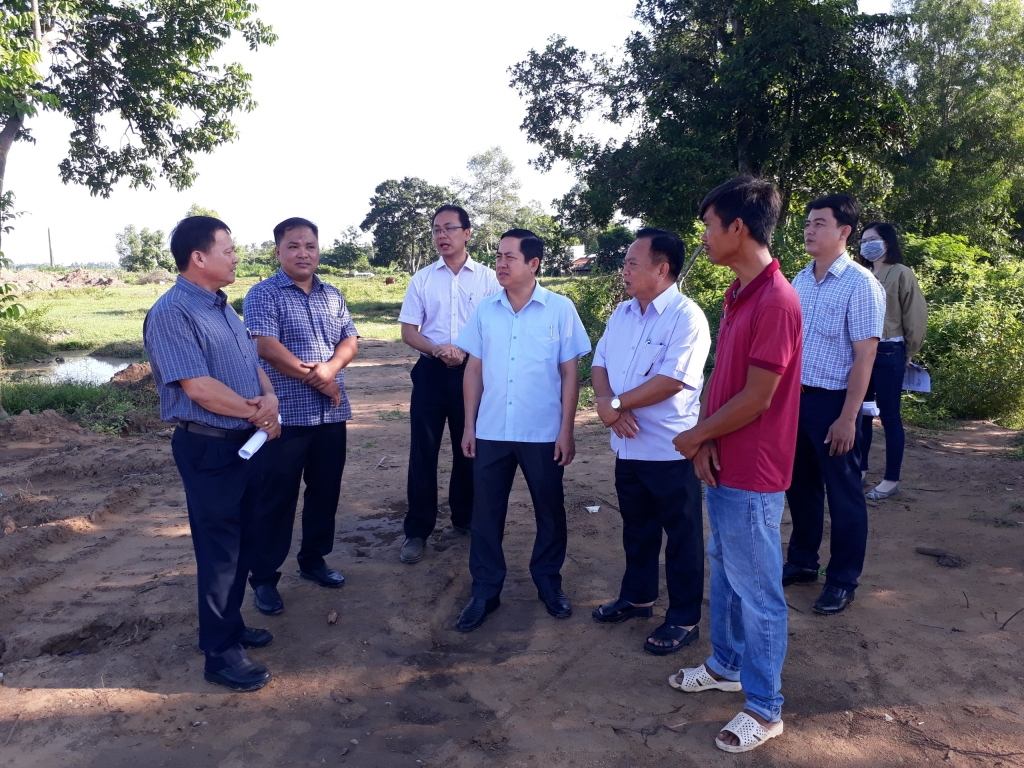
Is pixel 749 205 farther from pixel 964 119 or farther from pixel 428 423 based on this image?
pixel 964 119

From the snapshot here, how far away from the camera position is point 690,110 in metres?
13.8

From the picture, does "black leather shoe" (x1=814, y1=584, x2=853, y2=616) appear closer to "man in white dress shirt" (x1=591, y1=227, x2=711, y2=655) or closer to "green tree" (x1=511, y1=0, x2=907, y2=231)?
"man in white dress shirt" (x1=591, y1=227, x2=711, y2=655)

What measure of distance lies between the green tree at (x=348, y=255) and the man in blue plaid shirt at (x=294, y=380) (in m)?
49.3

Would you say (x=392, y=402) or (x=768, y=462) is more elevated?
(x=768, y=462)

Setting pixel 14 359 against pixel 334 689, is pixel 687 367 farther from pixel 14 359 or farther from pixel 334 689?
pixel 14 359

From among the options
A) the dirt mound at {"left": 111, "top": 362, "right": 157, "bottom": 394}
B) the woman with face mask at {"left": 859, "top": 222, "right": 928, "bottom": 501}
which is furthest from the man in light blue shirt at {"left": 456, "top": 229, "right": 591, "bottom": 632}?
the dirt mound at {"left": 111, "top": 362, "right": 157, "bottom": 394}

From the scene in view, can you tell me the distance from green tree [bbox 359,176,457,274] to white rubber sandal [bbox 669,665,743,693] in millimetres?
46313

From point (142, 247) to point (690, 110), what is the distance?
168 ft

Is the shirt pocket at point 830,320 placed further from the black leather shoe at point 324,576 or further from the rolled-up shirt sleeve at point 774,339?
the black leather shoe at point 324,576

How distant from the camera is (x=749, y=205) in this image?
2.51 metres

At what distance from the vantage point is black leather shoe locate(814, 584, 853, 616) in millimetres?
3607

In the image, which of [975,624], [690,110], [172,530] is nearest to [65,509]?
[172,530]

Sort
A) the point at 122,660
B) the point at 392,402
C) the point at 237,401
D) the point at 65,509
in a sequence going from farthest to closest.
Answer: the point at 392,402 < the point at 65,509 < the point at 122,660 < the point at 237,401

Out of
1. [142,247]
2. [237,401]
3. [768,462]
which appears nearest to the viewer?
[768,462]
